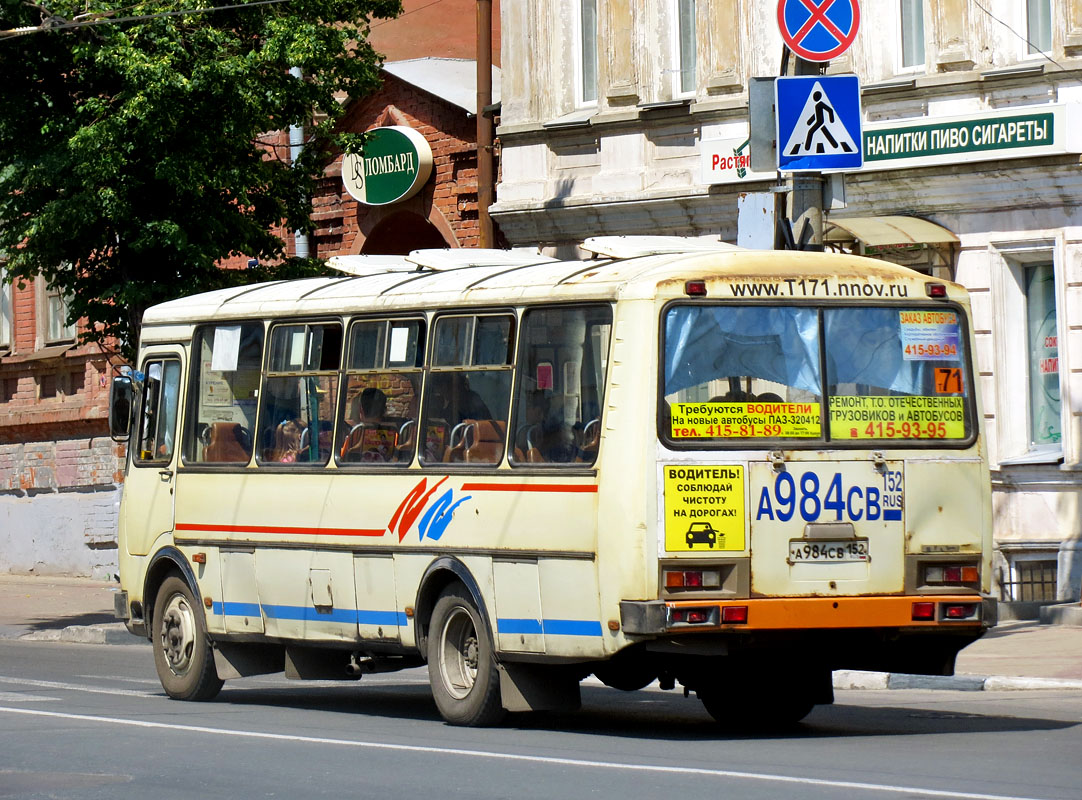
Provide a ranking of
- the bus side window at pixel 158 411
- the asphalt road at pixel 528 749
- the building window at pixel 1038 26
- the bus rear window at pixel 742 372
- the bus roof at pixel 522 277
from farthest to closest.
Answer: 1. the building window at pixel 1038 26
2. the bus side window at pixel 158 411
3. the bus roof at pixel 522 277
4. the bus rear window at pixel 742 372
5. the asphalt road at pixel 528 749

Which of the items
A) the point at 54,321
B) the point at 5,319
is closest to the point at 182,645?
the point at 54,321

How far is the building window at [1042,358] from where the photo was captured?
805 inches

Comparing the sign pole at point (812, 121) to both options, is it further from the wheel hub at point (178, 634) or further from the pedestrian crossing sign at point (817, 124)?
the wheel hub at point (178, 634)

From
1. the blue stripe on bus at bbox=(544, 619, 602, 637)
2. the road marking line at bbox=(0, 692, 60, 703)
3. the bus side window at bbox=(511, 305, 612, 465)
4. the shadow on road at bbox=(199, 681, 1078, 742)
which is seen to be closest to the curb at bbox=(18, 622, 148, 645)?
the shadow on road at bbox=(199, 681, 1078, 742)

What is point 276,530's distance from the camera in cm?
1349

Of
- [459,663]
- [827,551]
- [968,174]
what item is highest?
[968,174]

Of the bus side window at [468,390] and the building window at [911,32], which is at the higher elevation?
the building window at [911,32]

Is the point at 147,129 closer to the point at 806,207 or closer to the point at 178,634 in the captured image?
the point at 178,634

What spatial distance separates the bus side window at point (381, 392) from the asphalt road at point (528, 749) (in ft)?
5.38

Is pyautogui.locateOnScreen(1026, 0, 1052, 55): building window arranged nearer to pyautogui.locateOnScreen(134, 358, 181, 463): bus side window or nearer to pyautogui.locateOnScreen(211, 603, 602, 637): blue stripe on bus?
pyautogui.locateOnScreen(134, 358, 181, 463): bus side window

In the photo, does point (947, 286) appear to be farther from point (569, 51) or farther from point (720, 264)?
point (569, 51)

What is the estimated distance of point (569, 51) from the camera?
24.8 meters

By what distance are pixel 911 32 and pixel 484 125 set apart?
5410mm

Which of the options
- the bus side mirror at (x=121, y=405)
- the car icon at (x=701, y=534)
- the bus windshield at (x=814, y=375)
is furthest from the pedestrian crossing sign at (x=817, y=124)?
the bus side mirror at (x=121, y=405)
